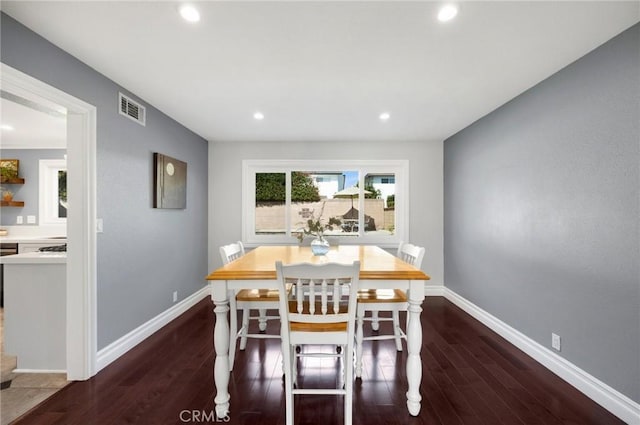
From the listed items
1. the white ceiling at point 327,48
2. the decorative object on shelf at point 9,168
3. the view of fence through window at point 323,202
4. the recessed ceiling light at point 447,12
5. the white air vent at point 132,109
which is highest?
the white ceiling at point 327,48

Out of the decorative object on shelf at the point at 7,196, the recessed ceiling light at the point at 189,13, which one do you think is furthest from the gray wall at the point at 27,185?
the recessed ceiling light at the point at 189,13

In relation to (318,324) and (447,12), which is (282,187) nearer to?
(318,324)

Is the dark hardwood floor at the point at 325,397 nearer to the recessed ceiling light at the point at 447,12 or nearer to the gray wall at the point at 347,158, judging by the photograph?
the gray wall at the point at 347,158

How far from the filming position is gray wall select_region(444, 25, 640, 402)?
1.73m

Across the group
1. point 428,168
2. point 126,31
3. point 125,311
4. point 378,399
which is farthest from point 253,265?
point 428,168

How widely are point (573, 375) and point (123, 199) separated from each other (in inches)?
154

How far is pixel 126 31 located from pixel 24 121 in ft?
9.42

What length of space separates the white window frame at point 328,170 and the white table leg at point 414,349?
263cm

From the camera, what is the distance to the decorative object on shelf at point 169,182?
3.02 m

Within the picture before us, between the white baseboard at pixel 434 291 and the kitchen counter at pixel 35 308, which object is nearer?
the kitchen counter at pixel 35 308

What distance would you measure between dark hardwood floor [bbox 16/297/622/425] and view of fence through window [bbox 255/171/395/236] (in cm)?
205

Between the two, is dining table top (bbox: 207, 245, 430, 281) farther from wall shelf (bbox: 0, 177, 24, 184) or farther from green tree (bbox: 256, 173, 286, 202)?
wall shelf (bbox: 0, 177, 24, 184)

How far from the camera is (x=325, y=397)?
6.31ft

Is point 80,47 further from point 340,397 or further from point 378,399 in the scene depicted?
point 378,399
